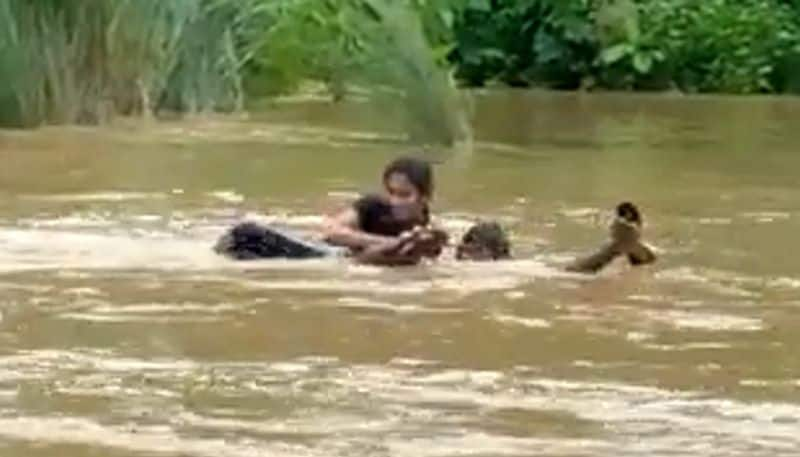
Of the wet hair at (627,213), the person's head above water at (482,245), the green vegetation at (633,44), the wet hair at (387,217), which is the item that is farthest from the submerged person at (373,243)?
the green vegetation at (633,44)

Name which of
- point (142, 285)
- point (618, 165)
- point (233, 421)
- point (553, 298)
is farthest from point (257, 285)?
point (618, 165)

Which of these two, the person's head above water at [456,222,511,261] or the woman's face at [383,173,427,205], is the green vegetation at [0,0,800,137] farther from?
the person's head above water at [456,222,511,261]

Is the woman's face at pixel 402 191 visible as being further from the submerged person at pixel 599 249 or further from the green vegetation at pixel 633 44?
the green vegetation at pixel 633 44

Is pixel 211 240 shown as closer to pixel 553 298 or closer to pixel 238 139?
pixel 553 298

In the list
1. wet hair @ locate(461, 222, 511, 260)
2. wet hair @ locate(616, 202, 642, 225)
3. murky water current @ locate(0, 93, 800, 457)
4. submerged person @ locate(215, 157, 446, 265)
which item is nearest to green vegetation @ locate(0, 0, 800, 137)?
murky water current @ locate(0, 93, 800, 457)

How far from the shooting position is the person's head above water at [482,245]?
37.8 ft

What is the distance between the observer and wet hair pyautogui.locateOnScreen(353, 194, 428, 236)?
11922 millimetres

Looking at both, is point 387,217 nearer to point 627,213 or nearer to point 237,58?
point 627,213

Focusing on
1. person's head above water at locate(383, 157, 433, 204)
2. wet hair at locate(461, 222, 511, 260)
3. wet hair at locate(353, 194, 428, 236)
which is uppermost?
person's head above water at locate(383, 157, 433, 204)

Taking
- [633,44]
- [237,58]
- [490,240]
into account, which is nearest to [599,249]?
[490,240]

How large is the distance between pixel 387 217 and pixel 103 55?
27.3 ft

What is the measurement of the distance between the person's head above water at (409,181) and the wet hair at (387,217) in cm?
4

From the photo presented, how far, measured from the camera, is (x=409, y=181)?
11844 mm

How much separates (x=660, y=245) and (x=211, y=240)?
7.50 ft
